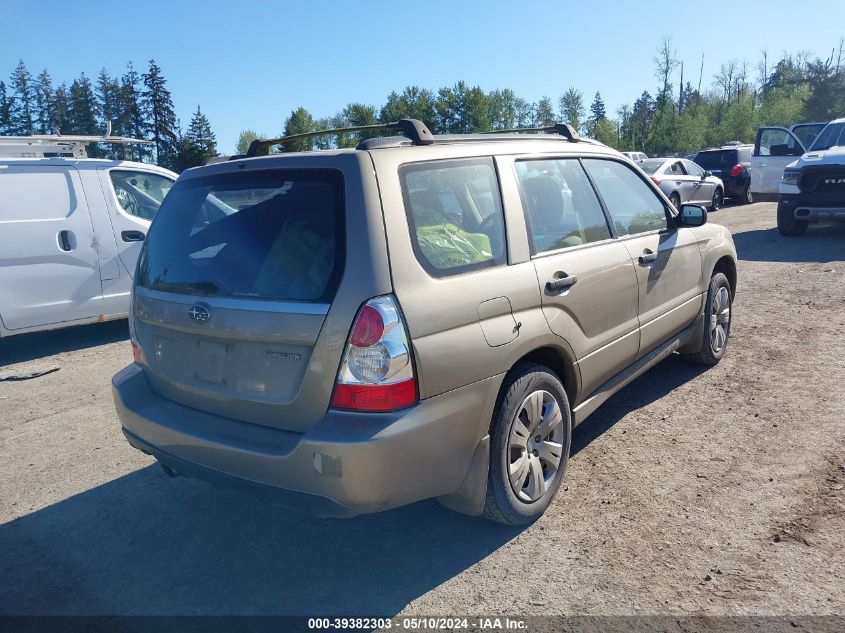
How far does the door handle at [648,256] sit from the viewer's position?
159 inches

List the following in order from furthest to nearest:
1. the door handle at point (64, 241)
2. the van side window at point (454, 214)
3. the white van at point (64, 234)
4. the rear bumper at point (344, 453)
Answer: the door handle at point (64, 241), the white van at point (64, 234), the van side window at point (454, 214), the rear bumper at point (344, 453)

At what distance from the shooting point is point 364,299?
95.1 inches

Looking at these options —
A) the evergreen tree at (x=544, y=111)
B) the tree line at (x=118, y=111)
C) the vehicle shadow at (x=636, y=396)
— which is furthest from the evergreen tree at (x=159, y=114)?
the vehicle shadow at (x=636, y=396)

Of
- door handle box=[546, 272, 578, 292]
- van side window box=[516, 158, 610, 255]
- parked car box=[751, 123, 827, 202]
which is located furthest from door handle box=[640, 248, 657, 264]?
parked car box=[751, 123, 827, 202]

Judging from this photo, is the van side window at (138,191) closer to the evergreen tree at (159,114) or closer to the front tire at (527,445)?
the front tire at (527,445)

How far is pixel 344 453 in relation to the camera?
2344mm

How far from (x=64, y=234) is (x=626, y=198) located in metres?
5.60

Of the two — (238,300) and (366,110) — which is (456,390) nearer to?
(238,300)

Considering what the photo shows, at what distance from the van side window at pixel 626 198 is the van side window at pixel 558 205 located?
0.15 metres

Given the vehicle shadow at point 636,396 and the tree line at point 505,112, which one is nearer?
the vehicle shadow at point 636,396

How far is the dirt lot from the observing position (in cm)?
265

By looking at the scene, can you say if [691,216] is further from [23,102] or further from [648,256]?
[23,102]

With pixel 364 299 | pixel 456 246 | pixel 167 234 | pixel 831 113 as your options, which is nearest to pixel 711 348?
pixel 456 246

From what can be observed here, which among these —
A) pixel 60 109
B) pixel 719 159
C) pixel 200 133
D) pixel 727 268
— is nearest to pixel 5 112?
pixel 60 109
